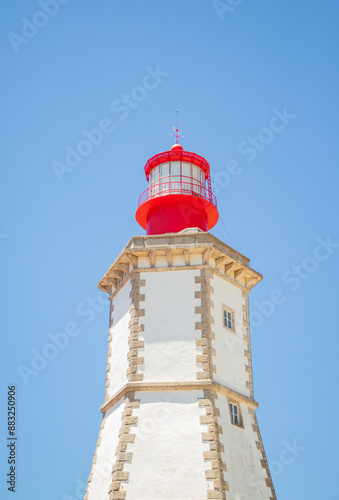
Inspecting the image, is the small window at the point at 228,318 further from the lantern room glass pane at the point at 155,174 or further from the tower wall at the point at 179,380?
the lantern room glass pane at the point at 155,174

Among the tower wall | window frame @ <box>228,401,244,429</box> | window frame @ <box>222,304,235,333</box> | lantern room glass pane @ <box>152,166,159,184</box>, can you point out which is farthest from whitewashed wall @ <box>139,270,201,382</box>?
lantern room glass pane @ <box>152,166,159,184</box>

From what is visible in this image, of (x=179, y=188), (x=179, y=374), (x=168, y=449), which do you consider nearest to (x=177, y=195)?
(x=179, y=188)

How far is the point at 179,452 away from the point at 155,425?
2.68 ft

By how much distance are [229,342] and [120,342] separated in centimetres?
273

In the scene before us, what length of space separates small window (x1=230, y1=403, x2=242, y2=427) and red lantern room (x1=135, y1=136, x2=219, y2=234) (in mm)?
4994

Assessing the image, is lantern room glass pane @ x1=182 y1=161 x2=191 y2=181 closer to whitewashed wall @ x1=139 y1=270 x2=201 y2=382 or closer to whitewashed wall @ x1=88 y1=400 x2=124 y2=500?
whitewashed wall @ x1=139 y1=270 x2=201 y2=382

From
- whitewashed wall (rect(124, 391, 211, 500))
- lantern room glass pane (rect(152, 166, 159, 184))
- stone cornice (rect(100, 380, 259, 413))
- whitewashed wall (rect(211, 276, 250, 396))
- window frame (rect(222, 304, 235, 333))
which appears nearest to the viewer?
whitewashed wall (rect(124, 391, 211, 500))

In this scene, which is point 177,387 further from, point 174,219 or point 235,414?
point 174,219

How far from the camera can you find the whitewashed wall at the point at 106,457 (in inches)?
552

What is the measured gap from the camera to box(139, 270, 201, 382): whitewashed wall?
14648 millimetres

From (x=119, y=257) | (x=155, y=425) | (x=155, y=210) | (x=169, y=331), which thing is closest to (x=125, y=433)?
(x=155, y=425)

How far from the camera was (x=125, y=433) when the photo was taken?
1394 cm

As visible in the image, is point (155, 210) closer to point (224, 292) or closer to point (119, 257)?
point (119, 257)

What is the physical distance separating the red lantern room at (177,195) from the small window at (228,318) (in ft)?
8.96
